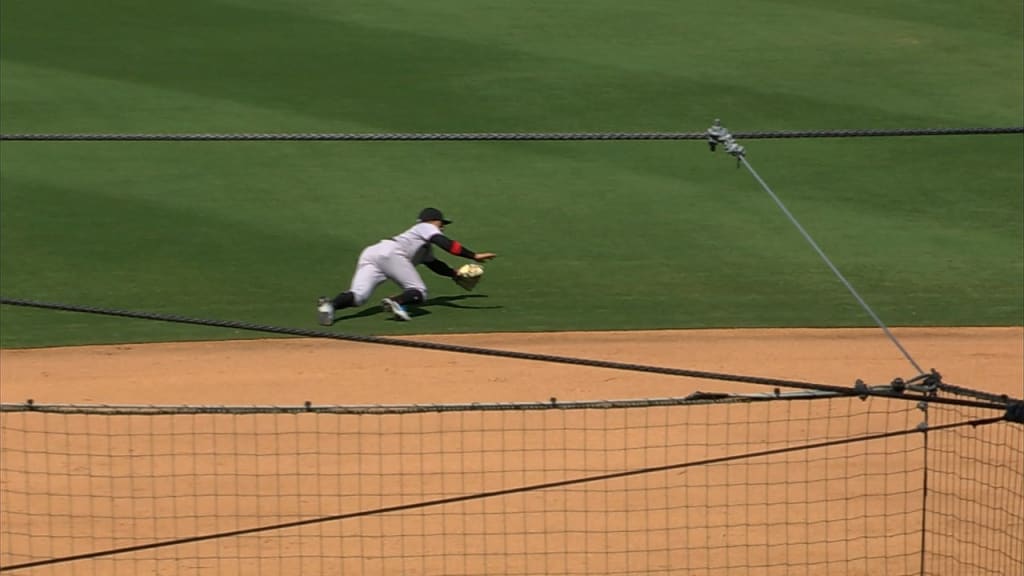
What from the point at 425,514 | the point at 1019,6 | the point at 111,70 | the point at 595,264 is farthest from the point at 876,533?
the point at 1019,6

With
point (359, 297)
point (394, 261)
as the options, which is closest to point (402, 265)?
point (394, 261)

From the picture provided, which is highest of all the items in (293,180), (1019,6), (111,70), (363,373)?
(1019,6)

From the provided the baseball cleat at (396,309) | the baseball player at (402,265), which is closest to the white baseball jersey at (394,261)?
the baseball player at (402,265)

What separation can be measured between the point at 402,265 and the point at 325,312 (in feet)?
3.07

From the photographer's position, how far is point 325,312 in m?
15.3

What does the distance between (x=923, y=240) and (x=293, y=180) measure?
24.0ft

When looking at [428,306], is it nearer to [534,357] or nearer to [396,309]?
[396,309]

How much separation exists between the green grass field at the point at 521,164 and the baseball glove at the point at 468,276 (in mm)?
314

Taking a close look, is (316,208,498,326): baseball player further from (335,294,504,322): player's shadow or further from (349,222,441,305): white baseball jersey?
(335,294,504,322): player's shadow

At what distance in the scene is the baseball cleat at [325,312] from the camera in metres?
15.3

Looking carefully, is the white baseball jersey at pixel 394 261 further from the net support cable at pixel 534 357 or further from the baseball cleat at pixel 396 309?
the net support cable at pixel 534 357

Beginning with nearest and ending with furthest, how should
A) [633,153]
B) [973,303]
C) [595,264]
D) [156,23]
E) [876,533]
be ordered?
[876,533] → [973,303] → [595,264] → [633,153] → [156,23]

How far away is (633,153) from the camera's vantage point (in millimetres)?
20781

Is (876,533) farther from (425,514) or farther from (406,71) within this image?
(406,71)
